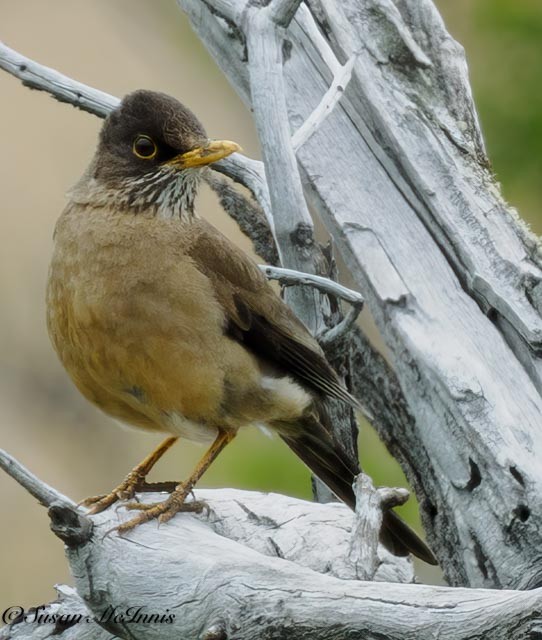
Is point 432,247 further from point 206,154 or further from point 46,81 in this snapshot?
point 46,81

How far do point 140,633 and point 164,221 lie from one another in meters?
2.13

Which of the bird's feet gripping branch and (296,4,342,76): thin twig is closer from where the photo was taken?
the bird's feet gripping branch

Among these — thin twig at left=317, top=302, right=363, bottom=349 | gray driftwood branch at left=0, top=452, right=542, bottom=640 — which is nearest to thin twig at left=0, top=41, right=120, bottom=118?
thin twig at left=317, top=302, right=363, bottom=349

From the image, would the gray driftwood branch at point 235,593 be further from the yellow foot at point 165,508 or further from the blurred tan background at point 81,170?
the blurred tan background at point 81,170

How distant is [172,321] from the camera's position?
230 inches

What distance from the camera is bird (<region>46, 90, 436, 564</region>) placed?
5.81 m

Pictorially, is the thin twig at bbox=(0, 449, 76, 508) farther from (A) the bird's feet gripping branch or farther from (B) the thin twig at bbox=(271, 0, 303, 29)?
(B) the thin twig at bbox=(271, 0, 303, 29)

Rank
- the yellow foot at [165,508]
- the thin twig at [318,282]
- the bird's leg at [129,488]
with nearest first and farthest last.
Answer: the yellow foot at [165,508]
the thin twig at [318,282]
the bird's leg at [129,488]

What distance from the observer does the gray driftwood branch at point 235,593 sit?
436cm

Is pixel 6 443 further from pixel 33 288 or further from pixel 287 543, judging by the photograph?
pixel 287 543

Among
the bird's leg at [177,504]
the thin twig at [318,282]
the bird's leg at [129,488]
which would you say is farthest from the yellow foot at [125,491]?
the thin twig at [318,282]

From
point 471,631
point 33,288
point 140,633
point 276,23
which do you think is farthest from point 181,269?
point 33,288

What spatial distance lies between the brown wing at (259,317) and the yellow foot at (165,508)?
0.79m

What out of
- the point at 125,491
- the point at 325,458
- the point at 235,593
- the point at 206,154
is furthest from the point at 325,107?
the point at 235,593
